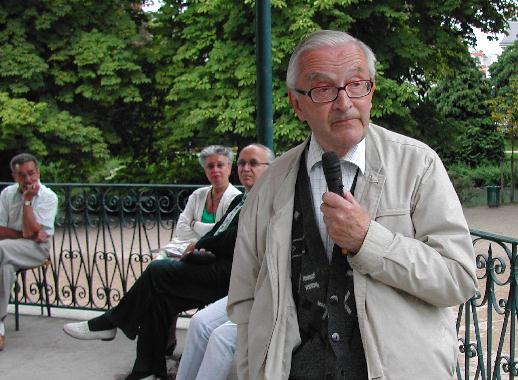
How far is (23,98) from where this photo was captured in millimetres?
15266

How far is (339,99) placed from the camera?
1.78 meters

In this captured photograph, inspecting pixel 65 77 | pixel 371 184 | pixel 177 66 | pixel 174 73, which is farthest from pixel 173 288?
pixel 177 66

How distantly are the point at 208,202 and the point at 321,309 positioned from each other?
302 centimetres

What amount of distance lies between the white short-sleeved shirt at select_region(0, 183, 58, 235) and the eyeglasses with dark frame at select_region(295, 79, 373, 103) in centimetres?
398

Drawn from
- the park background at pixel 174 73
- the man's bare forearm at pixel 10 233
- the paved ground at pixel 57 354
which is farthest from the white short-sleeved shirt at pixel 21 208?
the park background at pixel 174 73

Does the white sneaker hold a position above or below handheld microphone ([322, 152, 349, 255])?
below

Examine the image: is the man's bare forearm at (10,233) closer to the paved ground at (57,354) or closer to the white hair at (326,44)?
the paved ground at (57,354)

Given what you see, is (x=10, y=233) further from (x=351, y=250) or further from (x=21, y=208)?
(x=351, y=250)

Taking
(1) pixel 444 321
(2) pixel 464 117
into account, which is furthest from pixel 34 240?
(2) pixel 464 117

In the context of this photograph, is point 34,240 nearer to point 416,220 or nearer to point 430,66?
point 416,220

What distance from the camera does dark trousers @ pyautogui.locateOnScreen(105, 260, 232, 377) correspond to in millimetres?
3957

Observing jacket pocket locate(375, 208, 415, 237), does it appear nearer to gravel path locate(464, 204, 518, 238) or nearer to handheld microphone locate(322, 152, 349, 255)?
handheld microphone locate(322, 152, 349, 255)

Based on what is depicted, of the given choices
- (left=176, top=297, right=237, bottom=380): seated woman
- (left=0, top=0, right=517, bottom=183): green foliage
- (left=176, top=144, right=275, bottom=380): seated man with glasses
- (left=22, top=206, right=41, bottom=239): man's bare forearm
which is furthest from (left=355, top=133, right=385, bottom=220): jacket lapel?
(left=0, top=0, right=517, bottom=183): green foliage

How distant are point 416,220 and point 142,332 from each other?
2.72 metres
